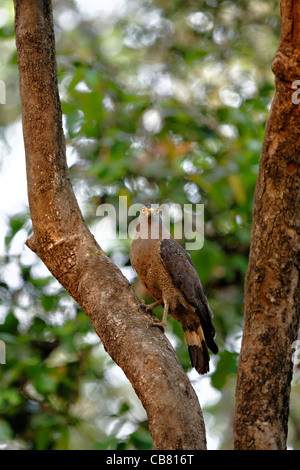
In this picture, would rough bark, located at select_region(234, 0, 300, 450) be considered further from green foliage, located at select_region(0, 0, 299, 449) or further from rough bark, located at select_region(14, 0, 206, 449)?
green foliage, located at select_region(0, 0, 299, 449)

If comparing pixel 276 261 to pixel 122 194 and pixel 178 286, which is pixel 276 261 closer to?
pixel 178 286

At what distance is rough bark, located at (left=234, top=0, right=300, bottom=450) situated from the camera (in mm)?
2697

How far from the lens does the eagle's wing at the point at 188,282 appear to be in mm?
4012

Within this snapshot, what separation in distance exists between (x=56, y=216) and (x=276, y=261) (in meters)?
1.21

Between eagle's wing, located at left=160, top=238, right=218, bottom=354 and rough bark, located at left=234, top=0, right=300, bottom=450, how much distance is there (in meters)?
1.13

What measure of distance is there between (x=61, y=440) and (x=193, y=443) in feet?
8.33

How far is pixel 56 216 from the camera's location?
3.18 meters

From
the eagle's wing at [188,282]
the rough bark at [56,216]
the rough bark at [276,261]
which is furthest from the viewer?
the eagle's wing at [188,282]

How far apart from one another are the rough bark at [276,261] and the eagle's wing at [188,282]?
113 cm

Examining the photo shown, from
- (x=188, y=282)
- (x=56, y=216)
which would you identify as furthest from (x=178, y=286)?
(x=56, y=216)

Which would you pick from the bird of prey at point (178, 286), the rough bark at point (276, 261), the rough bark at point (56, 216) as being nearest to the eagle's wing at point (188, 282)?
the bird of prey at point (178, 286)

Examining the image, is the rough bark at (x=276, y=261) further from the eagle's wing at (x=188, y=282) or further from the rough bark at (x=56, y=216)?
the eagle's wing at (x=188, y=282)

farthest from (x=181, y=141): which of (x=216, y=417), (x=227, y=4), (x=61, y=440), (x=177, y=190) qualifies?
(x=216, y=417)

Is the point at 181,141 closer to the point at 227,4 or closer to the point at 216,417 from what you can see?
the point at 227,4
